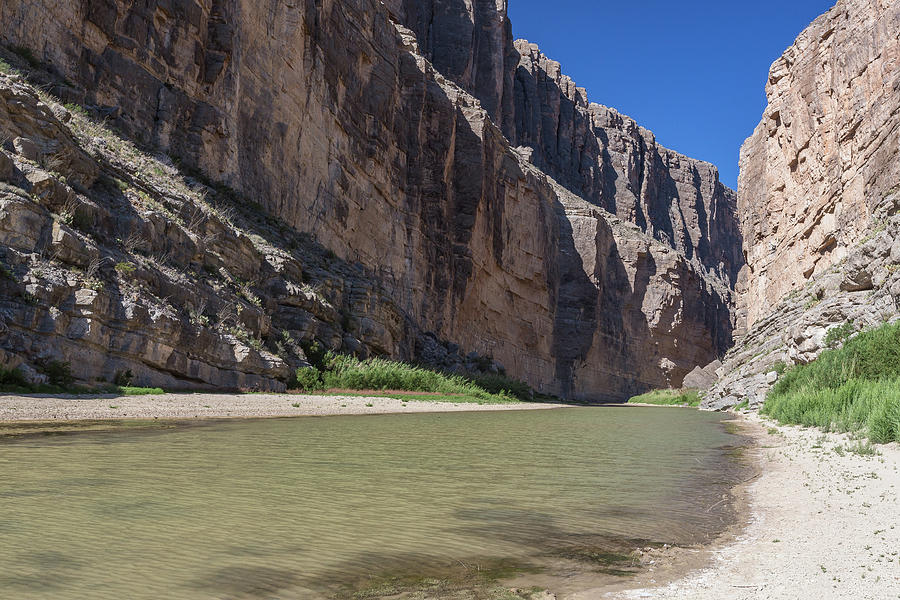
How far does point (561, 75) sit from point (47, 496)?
122346 mm

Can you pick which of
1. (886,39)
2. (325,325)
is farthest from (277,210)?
(886,39)

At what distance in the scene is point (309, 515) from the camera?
5.51 metres

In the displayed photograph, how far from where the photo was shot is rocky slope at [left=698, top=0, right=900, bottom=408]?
2448 centimetres

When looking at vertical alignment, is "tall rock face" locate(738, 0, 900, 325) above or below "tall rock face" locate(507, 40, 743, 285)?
below

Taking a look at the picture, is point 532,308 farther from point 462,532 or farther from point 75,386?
point 462,532

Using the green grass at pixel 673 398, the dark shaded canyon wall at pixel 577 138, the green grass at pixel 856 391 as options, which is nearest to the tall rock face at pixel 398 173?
the dark shaded canyon wall at pixel 577 138

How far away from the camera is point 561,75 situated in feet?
388

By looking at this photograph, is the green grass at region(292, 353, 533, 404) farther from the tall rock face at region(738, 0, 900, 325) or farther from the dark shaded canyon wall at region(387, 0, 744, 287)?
the dark shaded canyon wall at region(387, 0, 744, 287)

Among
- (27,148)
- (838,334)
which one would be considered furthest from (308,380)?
(838,334)

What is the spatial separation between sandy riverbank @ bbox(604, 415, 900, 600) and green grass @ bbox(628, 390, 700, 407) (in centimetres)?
4391

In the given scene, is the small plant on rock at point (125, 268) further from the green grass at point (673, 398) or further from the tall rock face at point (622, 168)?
the tall rock face at point (622, 168)

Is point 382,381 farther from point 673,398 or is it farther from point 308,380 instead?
point 673,398

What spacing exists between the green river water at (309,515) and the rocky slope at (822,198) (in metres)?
16.8

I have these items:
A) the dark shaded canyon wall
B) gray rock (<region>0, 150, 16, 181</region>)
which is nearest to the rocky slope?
gray rock (<region>0, 150, 16, 181</region>)
